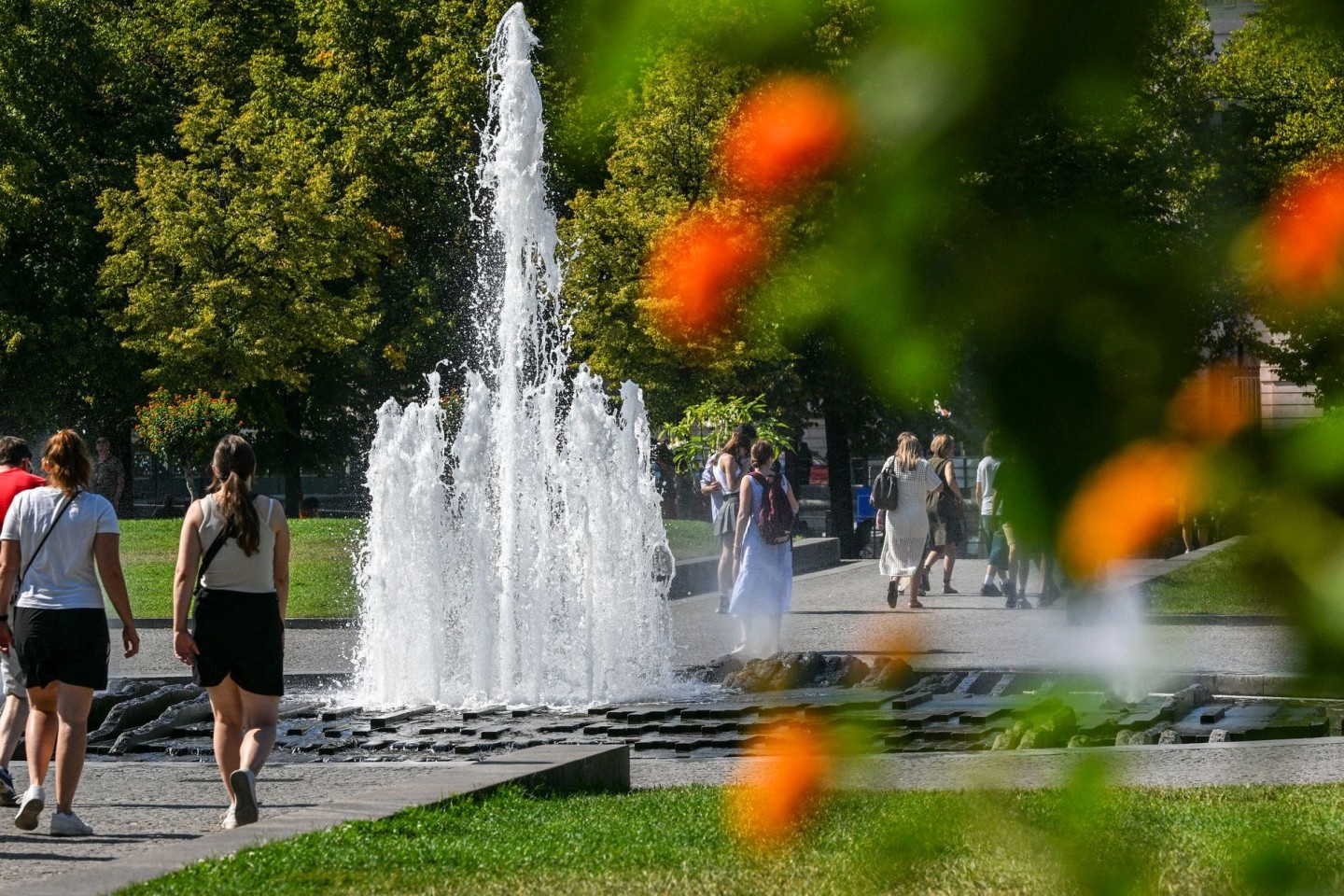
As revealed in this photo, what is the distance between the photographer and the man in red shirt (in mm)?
7715

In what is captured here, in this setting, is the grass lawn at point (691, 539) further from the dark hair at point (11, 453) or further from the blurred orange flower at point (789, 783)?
the blurred orange flower at point (789, 783)

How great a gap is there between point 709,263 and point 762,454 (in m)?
12.2

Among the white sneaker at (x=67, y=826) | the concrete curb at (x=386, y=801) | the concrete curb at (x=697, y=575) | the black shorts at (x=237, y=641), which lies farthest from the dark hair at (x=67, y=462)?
the concrete curb at (x=697, y=575)

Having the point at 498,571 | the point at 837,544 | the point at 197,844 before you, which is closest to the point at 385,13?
the point at 197,844

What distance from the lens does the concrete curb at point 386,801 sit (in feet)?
18.7

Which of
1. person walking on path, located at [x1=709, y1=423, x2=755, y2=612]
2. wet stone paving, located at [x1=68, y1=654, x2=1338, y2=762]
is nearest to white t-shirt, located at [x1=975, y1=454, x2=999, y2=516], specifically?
wet stone paving, located at [x1=68, y1=654, x2=1338, y2=762]

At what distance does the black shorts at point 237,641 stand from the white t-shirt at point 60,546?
1.53 feet

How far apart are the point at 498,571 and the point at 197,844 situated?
759cm

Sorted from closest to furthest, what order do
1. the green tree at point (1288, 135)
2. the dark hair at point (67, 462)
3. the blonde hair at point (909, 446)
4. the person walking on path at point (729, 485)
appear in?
the green tree at point (1288, 135)
the blonde hair at point (909, 446)
the dark hair at point (67, 462)
the person walking on path at point (729, 485)

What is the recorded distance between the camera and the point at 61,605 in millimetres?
7414

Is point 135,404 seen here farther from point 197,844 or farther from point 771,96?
point 771,96

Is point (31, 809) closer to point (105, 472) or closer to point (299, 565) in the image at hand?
point (299, 565)

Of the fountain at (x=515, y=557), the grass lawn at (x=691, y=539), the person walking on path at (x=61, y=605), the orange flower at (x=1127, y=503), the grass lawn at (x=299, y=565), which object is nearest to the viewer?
the orange flower at (x=1127, y=503)

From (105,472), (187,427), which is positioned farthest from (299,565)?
(105,472)
